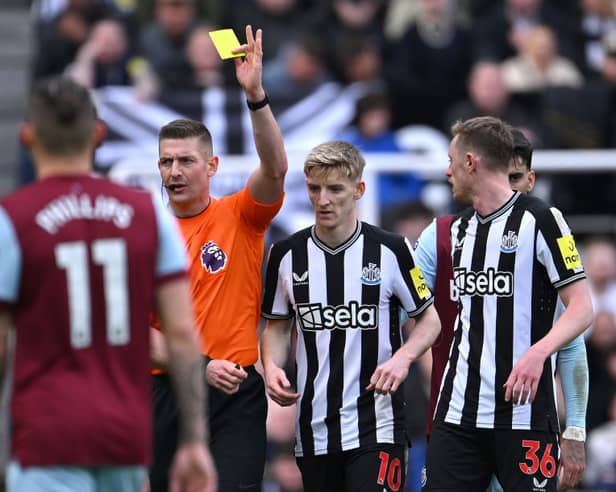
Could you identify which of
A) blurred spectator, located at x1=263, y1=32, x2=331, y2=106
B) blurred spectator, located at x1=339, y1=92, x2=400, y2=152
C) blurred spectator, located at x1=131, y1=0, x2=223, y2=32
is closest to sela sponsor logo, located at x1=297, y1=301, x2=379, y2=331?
blurred spectator, located at x1=339, y1=92, x2=400, y2=152

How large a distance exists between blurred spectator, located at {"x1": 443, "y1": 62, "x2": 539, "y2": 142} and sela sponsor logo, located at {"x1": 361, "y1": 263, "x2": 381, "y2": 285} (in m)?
6.57

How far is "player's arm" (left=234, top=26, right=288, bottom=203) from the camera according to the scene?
20.7 feet

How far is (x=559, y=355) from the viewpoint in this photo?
6914 millimetres

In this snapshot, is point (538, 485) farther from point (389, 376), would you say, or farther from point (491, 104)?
point (491, 104)

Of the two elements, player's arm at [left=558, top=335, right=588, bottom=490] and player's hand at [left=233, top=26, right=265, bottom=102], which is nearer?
player's hand at [left=233, top=26, right=265, bottom=102]

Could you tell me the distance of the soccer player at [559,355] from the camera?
6.72 m

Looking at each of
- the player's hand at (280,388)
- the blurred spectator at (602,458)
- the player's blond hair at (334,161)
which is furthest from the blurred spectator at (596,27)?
the player's hand at (280,388)

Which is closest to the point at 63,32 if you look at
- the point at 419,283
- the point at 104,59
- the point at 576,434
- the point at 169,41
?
the point at 104,59

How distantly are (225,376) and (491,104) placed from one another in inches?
293

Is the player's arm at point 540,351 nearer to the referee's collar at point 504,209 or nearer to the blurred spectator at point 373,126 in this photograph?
the referee's collar at point 504,209

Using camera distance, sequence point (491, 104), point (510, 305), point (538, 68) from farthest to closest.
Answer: point (538, 68), point (491, 104), point (510, 305)

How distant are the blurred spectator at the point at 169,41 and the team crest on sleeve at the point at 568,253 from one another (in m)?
8.25

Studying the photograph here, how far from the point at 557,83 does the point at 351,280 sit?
26.0 ft

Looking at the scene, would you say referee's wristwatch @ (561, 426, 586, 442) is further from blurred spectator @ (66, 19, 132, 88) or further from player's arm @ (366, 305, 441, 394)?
blurred spectator @ (66, 19, 132, 88)
